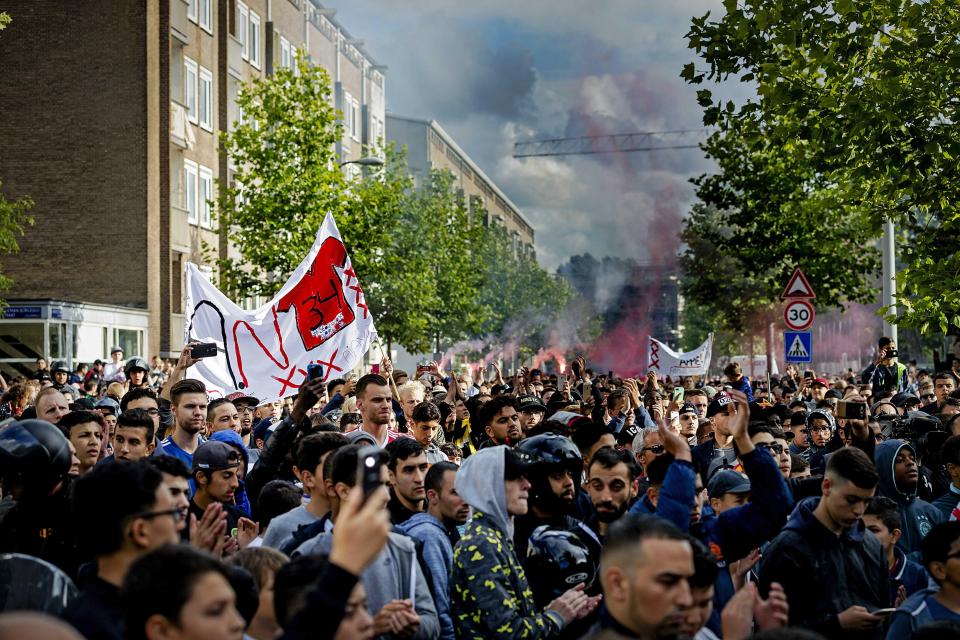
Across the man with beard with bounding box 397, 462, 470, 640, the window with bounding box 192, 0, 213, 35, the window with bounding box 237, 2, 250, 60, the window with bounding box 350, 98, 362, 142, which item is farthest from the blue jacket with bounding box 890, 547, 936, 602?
the window with bounding box 350, 98, 362, 142

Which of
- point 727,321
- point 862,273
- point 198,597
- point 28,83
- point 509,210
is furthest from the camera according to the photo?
point 509,210

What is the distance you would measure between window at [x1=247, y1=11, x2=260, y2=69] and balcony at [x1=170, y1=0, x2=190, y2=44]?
21.0 feet

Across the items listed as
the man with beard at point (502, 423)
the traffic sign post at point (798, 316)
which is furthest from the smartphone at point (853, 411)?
the traffic sign post at point (798, 316)

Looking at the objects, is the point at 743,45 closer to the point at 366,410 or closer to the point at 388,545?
the point at 366,410

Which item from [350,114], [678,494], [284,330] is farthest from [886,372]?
[350,114]

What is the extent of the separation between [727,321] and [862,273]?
23.0 metres

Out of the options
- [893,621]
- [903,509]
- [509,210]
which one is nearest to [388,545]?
[893,621]

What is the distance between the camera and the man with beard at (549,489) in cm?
607

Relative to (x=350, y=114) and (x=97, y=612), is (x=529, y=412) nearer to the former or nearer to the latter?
(x=97, y=612)

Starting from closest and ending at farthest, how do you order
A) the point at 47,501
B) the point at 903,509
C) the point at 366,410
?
the point at 47,501
the point at 903,509
the point at 366,410

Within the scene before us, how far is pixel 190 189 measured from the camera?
38906 mm

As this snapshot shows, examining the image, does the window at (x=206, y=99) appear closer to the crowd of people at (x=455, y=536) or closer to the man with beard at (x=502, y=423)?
the crowd of people at (x=455, y=536)

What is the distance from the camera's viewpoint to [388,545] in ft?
17.6

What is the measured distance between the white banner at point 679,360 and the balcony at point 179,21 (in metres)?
19.2
